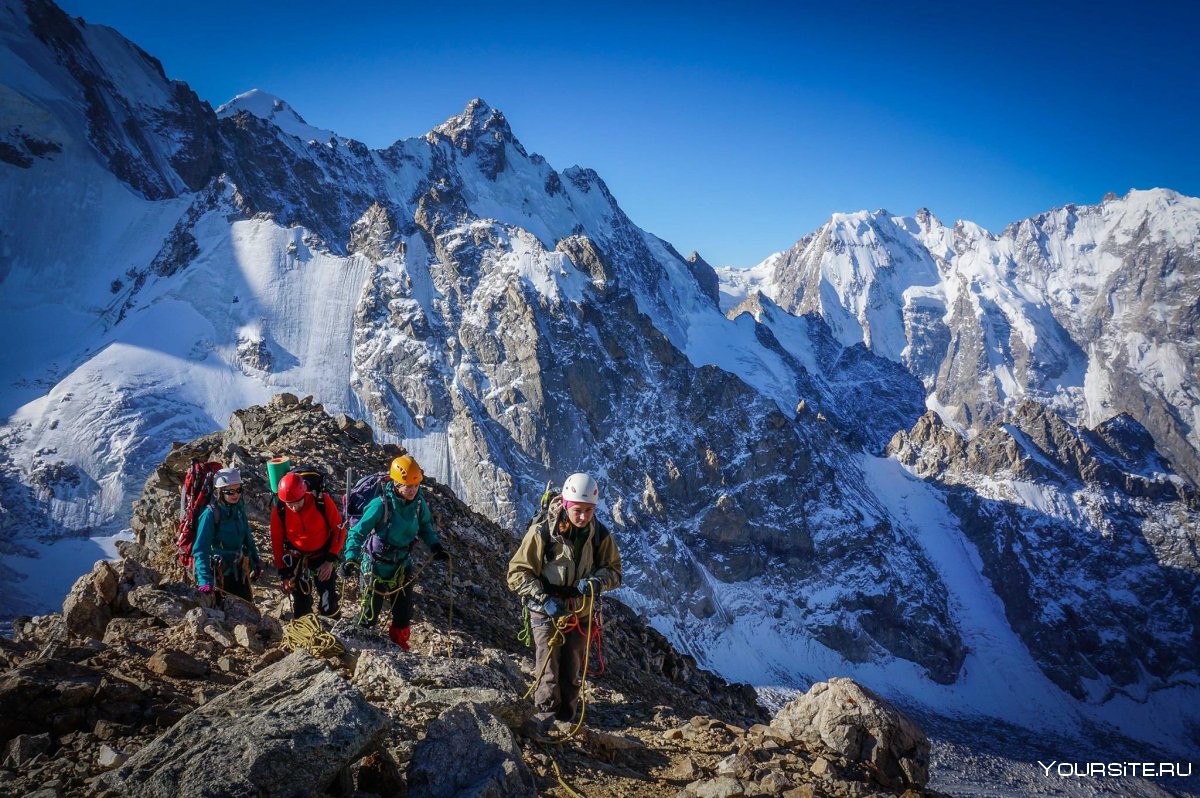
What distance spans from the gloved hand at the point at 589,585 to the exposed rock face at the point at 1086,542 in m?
Answer: 175

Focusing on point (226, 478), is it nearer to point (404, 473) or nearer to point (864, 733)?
point (404, 473)

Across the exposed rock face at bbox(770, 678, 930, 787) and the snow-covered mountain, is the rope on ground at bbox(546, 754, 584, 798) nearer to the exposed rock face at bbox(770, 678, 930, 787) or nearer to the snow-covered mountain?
the exposed rock face at bbox(770, 678, 930, 787)

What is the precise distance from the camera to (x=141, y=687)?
19.4 feet

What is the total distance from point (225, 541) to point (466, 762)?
6594mm

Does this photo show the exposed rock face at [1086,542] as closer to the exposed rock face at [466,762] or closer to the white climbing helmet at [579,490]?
the white climbing helmet at [579,490]

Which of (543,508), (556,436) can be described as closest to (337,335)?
(556,436)

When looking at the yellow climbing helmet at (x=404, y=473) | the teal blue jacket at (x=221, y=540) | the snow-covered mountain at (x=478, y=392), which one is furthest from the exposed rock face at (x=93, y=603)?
the snow-covered mountain at (x=478, y=392)

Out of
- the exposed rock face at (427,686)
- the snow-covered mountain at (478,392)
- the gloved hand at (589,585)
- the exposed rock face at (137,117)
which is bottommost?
the exposed rock face at (427,686)

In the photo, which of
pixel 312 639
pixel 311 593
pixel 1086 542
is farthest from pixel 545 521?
pixel 1086 542

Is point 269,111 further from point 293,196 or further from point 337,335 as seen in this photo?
point 337,335

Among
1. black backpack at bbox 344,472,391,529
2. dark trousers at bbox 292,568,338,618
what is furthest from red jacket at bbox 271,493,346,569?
black backpack at bbox 344,472,391,529

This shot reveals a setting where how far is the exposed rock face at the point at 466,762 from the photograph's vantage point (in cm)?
455

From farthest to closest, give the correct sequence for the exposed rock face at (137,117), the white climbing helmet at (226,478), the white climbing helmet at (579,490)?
the exposed rock face at (137,117) → the white climbing helmet at (226,478) → the white climbing helmet at (579,490)

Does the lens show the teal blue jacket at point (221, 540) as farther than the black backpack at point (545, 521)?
Yes
